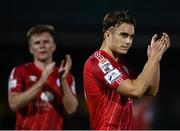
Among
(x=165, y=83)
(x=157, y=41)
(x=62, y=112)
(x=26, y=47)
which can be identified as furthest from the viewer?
(x=165, y=83)

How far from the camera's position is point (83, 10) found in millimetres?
11336

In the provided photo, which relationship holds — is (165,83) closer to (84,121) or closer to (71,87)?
(84,121)

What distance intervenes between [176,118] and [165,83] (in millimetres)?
830

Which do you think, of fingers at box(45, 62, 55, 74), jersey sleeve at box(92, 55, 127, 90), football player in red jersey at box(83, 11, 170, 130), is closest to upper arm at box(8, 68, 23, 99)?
fingers at box(45, 62, 55, 74)

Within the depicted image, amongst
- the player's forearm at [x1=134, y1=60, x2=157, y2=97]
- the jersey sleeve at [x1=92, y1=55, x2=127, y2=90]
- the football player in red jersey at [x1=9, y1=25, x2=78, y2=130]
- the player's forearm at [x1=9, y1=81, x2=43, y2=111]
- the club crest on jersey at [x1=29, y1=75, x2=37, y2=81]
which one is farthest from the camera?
the club crest on jersey at [x1=29, y1=75, x2=37, y2=81]

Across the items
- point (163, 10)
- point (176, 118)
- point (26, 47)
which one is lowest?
point (176, 118)

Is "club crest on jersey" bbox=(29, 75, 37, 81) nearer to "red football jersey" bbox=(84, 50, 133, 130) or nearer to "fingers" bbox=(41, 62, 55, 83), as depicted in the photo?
"fingers" bbox=(41, 62, 55, 83)

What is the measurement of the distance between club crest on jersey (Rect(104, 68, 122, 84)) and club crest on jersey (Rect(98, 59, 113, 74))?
3 cm

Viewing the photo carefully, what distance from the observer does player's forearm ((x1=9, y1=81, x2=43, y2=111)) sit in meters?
6.78

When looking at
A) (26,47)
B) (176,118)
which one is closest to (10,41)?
(26,47)

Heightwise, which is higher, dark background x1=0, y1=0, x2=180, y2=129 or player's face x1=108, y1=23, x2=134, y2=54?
player's face x1=108, y1=23, x2=134, y2=54

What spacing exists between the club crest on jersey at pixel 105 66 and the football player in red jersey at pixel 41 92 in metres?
1.62

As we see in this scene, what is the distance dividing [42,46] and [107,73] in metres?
2.00

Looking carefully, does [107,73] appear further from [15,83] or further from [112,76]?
[15,83]
